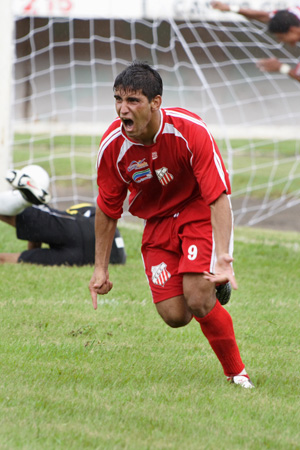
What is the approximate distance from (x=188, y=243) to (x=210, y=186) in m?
0.43

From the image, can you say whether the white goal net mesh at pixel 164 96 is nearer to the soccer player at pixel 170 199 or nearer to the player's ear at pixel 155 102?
the soccer player at pixel 170 199

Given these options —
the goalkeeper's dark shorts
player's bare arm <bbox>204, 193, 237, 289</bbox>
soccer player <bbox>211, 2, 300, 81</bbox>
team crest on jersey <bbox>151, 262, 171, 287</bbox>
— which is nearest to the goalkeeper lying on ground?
the goalkeeper's dark shorts

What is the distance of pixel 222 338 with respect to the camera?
3672 mm

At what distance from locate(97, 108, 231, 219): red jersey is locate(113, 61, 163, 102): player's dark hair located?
19 centimetres

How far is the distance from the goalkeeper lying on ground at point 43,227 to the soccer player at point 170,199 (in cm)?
283

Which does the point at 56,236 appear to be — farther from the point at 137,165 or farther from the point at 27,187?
the point at 137,165

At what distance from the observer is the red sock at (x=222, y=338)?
12.0 feet

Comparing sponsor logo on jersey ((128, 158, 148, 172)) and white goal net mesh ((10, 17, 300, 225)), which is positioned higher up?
sponsor logo on jersey ((128, 158, 148, 172))

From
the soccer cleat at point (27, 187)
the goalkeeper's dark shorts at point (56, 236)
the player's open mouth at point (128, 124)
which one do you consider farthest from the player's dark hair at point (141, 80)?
the goalkeeper's dark shorts at point (56, 236)

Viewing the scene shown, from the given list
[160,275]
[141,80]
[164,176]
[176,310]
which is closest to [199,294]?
[176,310]

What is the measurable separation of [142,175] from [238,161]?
1607 centimetres

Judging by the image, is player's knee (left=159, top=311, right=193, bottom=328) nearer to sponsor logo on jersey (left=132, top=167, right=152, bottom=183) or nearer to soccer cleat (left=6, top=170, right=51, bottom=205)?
sponsor logo on jersey (left=132, top=167, right=152, bottom=183)

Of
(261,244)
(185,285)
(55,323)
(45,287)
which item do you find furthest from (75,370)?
(261,244)

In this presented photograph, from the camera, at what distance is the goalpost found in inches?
483
